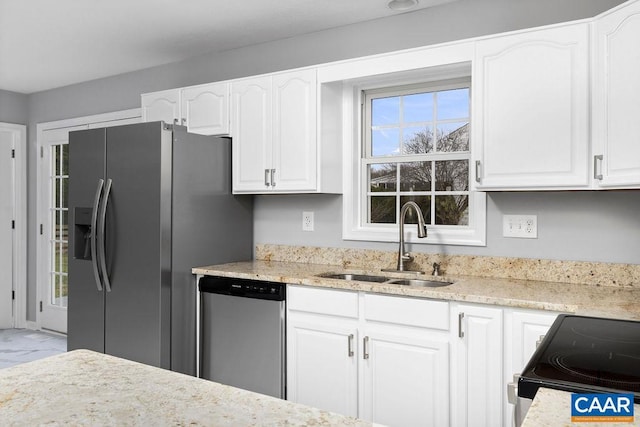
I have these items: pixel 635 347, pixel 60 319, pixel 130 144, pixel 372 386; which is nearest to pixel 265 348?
pixel 372 386

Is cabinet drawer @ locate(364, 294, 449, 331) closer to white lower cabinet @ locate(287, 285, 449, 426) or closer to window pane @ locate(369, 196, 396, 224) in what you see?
white lower cabinet @ locate(287, 285, 449, 426)

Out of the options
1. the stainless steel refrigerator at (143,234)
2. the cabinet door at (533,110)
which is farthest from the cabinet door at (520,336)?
the stainless steel refrigerator at (143,234)

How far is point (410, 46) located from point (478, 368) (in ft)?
6.42

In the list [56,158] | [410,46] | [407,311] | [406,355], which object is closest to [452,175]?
[410,46]

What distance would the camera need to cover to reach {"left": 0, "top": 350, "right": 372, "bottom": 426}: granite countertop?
0.85 meters

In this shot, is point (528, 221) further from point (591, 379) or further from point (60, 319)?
point (60, 319)

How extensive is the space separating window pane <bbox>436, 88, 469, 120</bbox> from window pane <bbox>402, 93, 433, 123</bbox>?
6 cm

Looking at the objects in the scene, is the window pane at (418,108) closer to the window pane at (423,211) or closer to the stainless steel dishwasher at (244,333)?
the window pane at (423,211)

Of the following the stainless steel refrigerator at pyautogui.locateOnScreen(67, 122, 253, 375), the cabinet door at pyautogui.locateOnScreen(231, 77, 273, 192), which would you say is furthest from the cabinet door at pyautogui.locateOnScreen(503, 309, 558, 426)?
the stainless steel refrigerator at pyautogui.locateOnScreen(67, 122, 253, 375)

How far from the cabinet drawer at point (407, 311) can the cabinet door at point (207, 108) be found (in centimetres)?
164

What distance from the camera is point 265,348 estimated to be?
2893 mm

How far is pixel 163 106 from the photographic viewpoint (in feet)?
12.4

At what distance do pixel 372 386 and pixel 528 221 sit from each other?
3.98ft

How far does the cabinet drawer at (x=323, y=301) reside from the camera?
264cm
